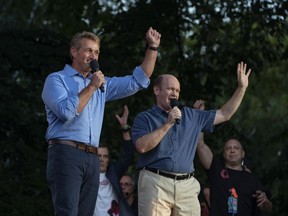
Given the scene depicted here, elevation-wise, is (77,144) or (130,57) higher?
(130,57)

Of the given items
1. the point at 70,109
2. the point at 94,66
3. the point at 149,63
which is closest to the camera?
the point at 70,109

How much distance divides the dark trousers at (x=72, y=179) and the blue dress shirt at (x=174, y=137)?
0.87 m

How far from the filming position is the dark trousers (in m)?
5.63

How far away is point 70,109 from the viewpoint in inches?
223

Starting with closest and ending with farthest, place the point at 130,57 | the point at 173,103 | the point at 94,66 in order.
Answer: the point at 94,66 → the point at 173,103 → the point at 130,57

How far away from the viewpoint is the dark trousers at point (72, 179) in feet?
18.5

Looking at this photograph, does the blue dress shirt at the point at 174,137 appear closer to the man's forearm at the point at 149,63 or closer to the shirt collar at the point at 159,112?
the shirt collar at the point at 159,112

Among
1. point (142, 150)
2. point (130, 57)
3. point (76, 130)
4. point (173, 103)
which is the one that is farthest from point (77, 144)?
point (130, 57)

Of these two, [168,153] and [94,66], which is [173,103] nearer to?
[168,153]

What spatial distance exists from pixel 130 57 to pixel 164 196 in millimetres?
5847

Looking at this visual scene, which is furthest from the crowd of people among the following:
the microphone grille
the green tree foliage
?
the green tree foliage

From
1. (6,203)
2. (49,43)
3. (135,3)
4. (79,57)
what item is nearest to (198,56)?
(135,3)

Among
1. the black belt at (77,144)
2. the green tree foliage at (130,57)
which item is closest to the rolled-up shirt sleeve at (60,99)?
the black belt at (77,144)

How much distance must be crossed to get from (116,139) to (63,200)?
311 inches
